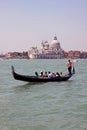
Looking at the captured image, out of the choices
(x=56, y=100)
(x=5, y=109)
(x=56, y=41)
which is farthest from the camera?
(x=56, y=41)

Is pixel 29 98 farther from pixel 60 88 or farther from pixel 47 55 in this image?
pixel 47 55

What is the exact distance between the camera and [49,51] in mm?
138500

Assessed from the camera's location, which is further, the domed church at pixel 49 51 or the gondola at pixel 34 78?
the domed church at pixel 49 51

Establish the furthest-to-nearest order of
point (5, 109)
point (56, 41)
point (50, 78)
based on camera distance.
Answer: point (56, 41), point (50, 78), point (5, 109)

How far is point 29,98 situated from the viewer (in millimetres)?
13359

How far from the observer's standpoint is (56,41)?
141 meters

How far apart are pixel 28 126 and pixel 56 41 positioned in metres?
133

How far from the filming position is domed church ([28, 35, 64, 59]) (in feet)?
458

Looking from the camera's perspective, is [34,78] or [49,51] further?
[49,51]

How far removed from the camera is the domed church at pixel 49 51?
13950cm

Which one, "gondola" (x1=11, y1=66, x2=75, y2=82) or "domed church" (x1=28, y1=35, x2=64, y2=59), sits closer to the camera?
"gondola" (x1=11, y1=66, x2=75, y2=82)

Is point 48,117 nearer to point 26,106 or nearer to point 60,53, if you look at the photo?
point 26,106

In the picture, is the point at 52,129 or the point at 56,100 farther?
the point at 56,100

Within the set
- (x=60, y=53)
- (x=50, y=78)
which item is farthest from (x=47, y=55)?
(x=50, y=78)
